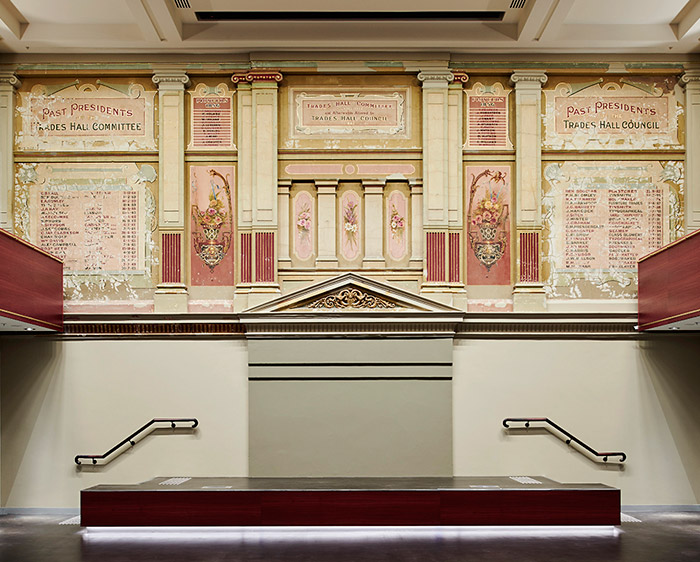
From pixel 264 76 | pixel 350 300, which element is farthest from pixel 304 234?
pixel 264 76

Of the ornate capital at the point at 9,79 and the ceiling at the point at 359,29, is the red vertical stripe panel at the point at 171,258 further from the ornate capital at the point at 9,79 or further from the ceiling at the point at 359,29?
the ornate capital at the point at 9,79

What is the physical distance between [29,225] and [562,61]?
723 cm

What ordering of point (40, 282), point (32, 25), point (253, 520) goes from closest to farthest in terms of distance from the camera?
point (253, 520), point (40, 282), point (32, 25)

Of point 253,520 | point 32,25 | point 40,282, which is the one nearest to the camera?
point 253,520

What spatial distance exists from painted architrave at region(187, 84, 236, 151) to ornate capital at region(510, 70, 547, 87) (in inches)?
145

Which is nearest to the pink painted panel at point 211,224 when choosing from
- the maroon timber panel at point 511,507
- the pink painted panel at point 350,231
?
the pink painted panel at point 350,231

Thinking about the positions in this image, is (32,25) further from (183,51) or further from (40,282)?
(40,282)

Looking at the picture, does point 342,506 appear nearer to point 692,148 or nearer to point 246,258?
point 246,258

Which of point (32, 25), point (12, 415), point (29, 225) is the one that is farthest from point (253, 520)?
point (32, 25)

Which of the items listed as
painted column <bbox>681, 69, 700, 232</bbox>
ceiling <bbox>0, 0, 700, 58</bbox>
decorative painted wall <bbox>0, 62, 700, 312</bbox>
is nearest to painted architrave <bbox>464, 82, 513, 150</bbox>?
decorative painted wall <bbox>0, 62, 700, 312</bbox>

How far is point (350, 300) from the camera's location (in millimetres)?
9133

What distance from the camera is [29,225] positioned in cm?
955

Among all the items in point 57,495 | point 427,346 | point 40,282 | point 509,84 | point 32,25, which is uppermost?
point 32,25

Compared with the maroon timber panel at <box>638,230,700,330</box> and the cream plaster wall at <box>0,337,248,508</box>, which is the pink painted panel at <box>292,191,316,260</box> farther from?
the maroon timber panel at <box>638,230,700,330</box>
